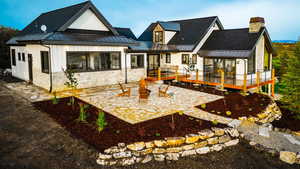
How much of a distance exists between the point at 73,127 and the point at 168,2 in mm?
35366

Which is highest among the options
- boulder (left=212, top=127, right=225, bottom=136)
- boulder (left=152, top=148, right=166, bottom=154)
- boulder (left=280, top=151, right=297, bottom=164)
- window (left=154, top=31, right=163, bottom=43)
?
window (left=154, top=31, right=163, bottom=43)

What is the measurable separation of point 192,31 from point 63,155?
66.0ft

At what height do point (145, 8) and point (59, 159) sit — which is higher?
point (145, 8)

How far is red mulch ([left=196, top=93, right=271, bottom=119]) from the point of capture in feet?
37.4

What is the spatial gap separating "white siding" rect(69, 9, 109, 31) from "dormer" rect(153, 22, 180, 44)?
8.19 meters

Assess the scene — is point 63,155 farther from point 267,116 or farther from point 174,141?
point 267,116

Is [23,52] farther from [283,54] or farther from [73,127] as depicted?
[283,54]

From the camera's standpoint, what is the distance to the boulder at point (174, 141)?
7.59m

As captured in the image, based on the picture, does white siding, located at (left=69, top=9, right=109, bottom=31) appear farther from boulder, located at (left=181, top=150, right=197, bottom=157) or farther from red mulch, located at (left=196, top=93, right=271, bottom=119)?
boulder, located at (left=181, top=150, right=197, bottom=157)

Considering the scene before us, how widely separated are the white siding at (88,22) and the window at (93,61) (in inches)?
87.4

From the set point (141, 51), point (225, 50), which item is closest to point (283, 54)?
point (225, 50)

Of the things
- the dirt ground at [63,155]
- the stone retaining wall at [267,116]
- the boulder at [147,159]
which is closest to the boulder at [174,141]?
the dirt ground at [63,155]

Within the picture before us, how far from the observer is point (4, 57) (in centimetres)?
2891

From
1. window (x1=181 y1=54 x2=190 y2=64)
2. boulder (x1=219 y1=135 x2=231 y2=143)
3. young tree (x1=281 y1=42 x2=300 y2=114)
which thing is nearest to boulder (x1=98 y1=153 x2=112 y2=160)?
boulder (x1=219 y1=135 x2=231 y2=143)
